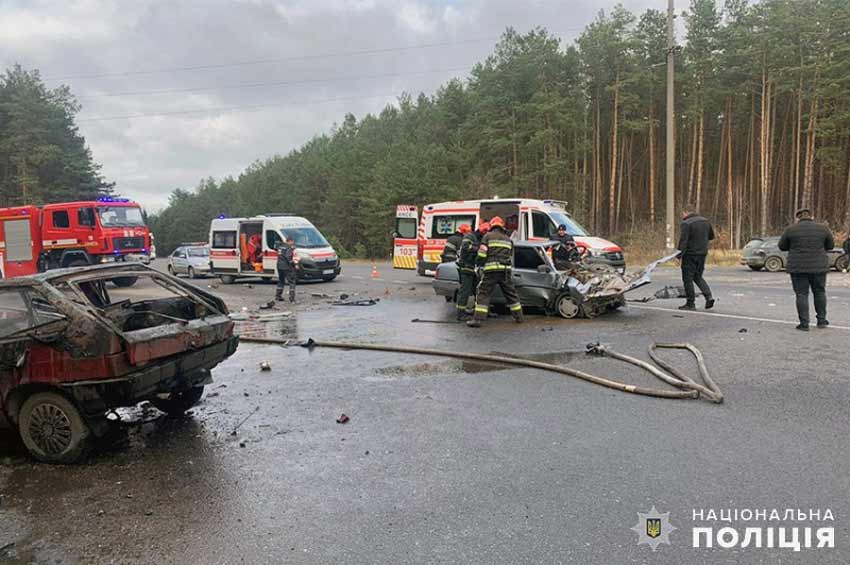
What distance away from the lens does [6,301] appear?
4.69 metres

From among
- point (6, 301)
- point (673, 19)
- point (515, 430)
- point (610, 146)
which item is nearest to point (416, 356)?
point (515, 430)

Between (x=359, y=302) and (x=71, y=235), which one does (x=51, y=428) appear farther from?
(x=71, y=235)

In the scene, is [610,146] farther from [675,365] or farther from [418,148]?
[675,365]

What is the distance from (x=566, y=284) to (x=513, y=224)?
4820 millimetres

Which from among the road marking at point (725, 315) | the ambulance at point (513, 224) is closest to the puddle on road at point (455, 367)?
the road marking at point (725, 315)

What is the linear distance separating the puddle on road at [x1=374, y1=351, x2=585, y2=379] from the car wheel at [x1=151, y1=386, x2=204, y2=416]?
2108 millimetres

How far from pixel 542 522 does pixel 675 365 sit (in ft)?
13.5

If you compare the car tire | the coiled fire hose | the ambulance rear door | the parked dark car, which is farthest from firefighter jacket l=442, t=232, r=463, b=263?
the car tire

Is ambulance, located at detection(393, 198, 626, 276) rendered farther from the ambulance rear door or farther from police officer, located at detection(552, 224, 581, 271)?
the ambulance rear door

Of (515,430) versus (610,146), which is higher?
(610,146)

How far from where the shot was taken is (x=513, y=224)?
596 inches

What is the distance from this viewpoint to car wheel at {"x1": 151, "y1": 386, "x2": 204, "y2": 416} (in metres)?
5.64

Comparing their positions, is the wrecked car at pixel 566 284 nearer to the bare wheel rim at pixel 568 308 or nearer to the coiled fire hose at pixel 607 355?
the bare wheel rim at pixel 568 308

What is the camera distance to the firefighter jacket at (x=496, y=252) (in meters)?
9.89
